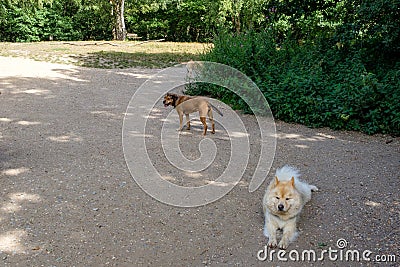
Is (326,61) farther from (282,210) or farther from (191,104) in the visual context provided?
(282,210)

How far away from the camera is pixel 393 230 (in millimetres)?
3592

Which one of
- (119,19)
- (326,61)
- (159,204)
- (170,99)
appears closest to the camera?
(159,204)

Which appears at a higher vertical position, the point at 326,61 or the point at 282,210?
the point at 326,61

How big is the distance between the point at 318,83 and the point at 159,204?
4.17 meters

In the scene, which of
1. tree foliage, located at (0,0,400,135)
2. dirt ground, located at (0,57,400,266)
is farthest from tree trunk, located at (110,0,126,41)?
dirt ground, located at (0,57,400,266)

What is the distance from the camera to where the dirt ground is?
10.7 feet

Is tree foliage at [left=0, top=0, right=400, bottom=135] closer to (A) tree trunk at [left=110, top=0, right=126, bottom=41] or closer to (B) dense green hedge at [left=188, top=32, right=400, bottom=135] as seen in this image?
(B) dense green hedge at [left=188, top=32, right=400, bottom=135]

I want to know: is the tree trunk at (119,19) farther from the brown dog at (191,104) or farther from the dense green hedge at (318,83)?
the brown dog at (191,104)

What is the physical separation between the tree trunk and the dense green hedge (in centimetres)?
1281

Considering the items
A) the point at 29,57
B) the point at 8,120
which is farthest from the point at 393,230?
the point at 29,57

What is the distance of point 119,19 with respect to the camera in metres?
20.8

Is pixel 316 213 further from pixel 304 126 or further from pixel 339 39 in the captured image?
pixel 339 39

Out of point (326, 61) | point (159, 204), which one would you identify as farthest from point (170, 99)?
point (326, 61)

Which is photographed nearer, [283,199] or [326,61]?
[283,199]
